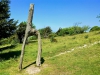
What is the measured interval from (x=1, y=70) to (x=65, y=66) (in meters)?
6.77

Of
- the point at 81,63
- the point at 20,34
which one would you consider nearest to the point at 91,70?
the point at 81,63

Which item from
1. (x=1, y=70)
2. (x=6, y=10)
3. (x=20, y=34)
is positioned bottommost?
(x=1, y=70)

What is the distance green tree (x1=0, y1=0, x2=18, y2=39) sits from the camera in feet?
101

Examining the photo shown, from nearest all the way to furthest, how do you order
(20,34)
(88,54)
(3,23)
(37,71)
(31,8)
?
(37,71) < (31,8) < (88,54) < (3,23) < (20,34)

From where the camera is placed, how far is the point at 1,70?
17922 mm

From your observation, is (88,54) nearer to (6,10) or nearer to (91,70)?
(91,70)

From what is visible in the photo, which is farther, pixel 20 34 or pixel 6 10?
pixel 20 34

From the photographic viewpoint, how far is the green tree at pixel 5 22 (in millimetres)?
30884

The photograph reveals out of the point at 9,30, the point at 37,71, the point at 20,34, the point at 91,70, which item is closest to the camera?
the point at 91,70

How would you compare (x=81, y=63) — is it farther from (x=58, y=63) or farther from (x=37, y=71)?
(x=37, y=71)

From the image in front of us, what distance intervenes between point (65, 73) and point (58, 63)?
9.49 ft

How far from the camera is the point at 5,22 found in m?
31.7

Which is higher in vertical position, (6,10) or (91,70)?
(6,10)

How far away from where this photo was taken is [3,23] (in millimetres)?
30828
